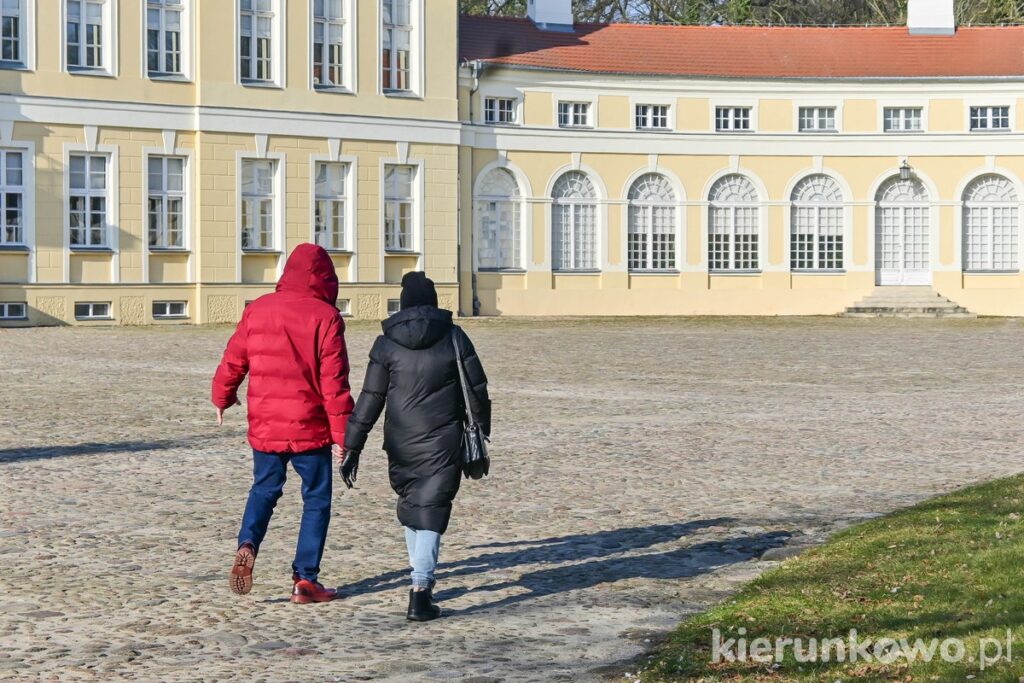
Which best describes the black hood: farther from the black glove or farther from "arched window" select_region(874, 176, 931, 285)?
"arched window" select_region(874, 176, 931, 285)

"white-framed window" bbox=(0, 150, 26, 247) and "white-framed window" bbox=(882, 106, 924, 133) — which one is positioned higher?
"white-framed window" bbox=(882, 106, 924, 133)

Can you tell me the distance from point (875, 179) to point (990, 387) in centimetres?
2712

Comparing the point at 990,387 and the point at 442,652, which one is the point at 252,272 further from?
the point at 442,652

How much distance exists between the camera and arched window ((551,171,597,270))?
45469 millimetres

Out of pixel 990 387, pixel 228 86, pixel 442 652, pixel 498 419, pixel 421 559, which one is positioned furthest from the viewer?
pixel 228 86

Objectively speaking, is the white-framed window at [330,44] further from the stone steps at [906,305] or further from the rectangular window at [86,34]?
the stone steps at [906,305]

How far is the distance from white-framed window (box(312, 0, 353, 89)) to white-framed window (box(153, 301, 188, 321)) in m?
6.11

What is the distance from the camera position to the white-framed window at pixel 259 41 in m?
39.1

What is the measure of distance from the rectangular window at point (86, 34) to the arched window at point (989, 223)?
938 inches

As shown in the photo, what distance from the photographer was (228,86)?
3881cm

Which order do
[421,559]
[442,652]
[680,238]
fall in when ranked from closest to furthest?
[442,652], [421,559], [680,238]

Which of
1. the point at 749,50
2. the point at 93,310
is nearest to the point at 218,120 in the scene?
the point at 93,310

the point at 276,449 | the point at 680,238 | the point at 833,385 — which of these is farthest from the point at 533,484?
the point at 680,238

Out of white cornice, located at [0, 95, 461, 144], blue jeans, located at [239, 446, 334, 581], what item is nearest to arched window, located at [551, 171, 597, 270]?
white cornice, located at [0, 95, 461, 144]
